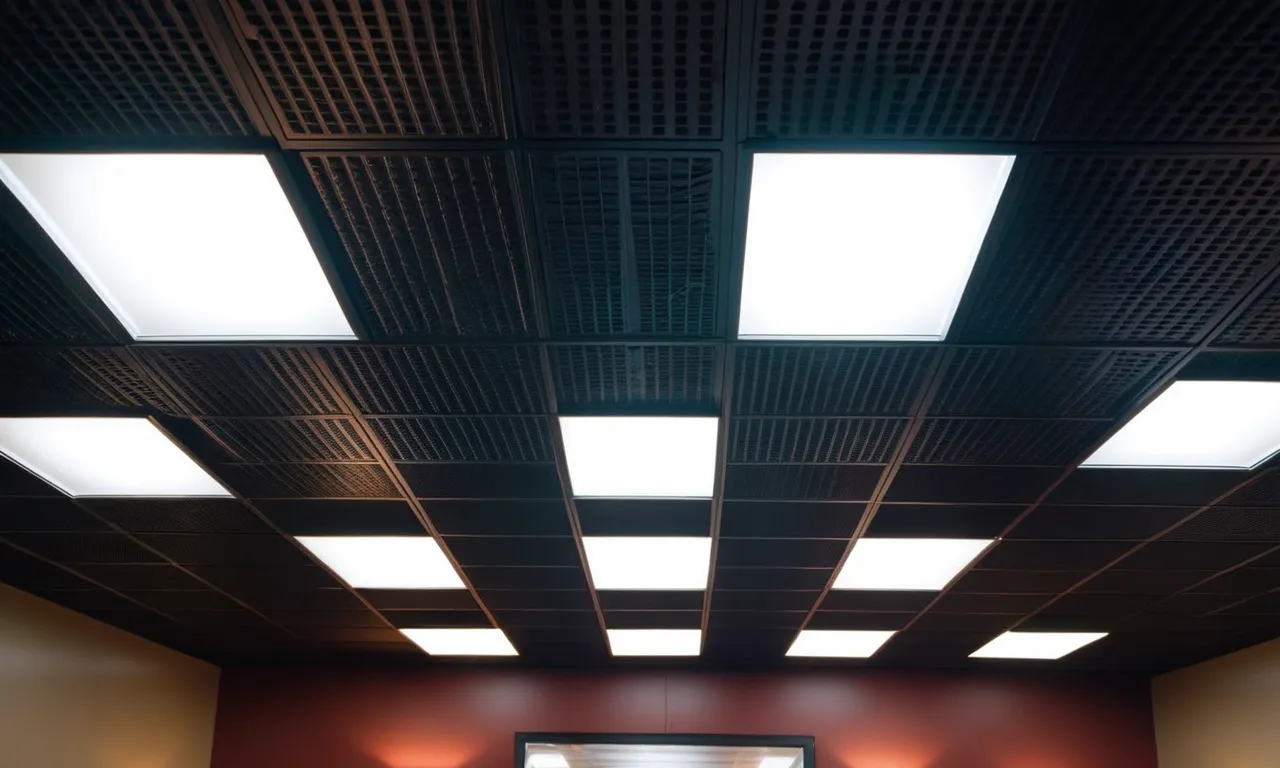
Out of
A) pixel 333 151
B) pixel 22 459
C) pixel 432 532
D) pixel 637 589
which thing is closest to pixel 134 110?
pixel 333 151

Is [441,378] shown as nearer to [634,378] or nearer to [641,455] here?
[634,378]

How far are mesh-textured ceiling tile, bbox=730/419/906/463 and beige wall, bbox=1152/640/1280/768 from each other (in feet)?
13.1

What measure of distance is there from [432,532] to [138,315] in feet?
6.69

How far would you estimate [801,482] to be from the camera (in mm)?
3783

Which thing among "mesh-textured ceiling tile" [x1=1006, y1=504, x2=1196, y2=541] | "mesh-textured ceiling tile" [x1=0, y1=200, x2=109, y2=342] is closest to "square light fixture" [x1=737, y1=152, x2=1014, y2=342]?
"mesh-textured ceiling tile" [x1=0, y1=200, x2=109, y2=342]

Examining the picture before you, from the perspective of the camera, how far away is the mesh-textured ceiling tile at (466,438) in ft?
10.9

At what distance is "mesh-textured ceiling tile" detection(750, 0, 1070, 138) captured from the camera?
5.50 feet

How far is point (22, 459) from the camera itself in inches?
143

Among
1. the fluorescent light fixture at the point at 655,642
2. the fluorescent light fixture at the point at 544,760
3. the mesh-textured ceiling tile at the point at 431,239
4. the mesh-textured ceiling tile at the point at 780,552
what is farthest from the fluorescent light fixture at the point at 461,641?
the mesh-textured ceiling tile at the point at 431,239

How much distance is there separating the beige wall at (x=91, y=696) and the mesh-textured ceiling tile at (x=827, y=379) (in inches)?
168

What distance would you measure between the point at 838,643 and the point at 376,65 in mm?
5612

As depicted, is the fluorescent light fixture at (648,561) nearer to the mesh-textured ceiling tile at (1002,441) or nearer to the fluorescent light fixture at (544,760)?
the mesh-textured ceiling tile at (1002,441)

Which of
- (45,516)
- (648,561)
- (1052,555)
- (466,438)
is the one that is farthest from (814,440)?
(45,516)

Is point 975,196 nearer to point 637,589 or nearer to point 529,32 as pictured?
point 529,32
